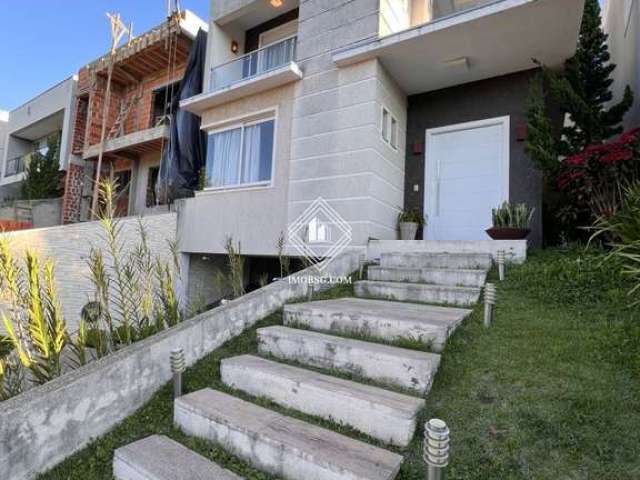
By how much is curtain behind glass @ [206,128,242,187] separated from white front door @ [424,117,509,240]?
414 centimetres

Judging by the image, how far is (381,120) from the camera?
6.66 m

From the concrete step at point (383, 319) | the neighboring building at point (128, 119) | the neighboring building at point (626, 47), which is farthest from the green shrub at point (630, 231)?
the neighboring building at point (128, 119)

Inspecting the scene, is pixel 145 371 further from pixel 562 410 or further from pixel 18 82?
pixel 18 82

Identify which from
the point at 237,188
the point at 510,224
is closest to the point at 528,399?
the point at 510,224

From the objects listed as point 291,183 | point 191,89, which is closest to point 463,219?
point 291,183

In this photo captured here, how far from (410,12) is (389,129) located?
303 centimetres

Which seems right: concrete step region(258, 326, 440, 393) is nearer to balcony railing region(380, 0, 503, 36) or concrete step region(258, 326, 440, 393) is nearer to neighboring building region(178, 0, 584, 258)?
neighboring building region(178, 0, 584, 258)

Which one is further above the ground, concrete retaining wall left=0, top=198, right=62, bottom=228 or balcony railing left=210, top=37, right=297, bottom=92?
balcony railing left=210, top=37, right=297, bottom=92

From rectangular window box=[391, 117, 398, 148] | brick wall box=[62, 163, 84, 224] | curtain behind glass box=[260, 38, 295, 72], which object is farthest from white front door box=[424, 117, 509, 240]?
brick wall box=[62, 163, 84, 224]

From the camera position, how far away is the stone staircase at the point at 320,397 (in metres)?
2.00

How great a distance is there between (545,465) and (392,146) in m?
6.13

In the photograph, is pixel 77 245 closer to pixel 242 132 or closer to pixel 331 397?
pixel 242 132

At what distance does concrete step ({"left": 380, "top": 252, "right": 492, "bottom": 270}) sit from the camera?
4.99 m

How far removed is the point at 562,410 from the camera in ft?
6.94
